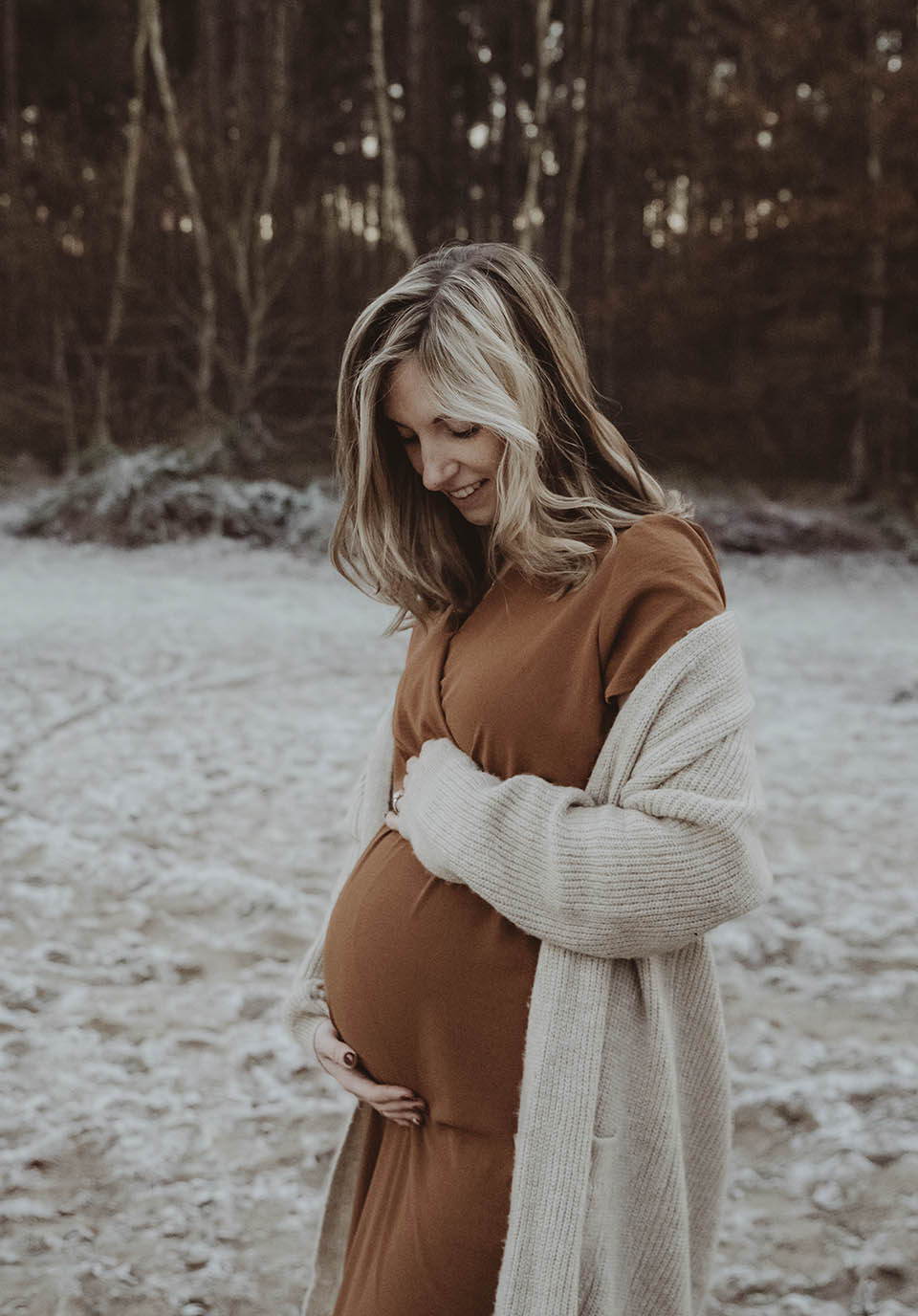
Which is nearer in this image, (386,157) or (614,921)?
(614,921)

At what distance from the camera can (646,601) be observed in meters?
1.24

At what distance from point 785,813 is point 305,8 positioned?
12.4 meters

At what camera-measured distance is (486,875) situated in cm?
125

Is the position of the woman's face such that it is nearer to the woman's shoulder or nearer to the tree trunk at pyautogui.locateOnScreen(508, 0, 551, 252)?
the woman's shoulder

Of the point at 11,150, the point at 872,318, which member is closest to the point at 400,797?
the point at 872,318

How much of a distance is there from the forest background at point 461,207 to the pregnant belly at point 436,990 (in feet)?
36.2

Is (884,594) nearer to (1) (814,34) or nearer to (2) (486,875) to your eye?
(1) (814,34)

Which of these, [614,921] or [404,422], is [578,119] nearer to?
[404,422]

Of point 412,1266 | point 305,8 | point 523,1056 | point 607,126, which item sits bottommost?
point 412,1266

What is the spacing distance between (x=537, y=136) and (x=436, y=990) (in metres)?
13.6

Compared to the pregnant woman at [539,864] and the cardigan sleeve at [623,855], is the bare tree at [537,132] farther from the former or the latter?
the cardigan sleeve at [623,855]

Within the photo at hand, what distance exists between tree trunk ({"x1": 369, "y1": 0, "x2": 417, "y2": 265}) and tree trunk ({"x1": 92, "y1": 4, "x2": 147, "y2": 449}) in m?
2.64

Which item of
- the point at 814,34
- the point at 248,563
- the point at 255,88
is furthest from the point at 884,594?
the point at 255,88

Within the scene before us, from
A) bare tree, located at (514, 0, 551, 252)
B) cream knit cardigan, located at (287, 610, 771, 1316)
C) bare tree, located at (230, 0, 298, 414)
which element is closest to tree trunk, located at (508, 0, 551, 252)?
bare tree, located at (514, 0, 551, 252)
